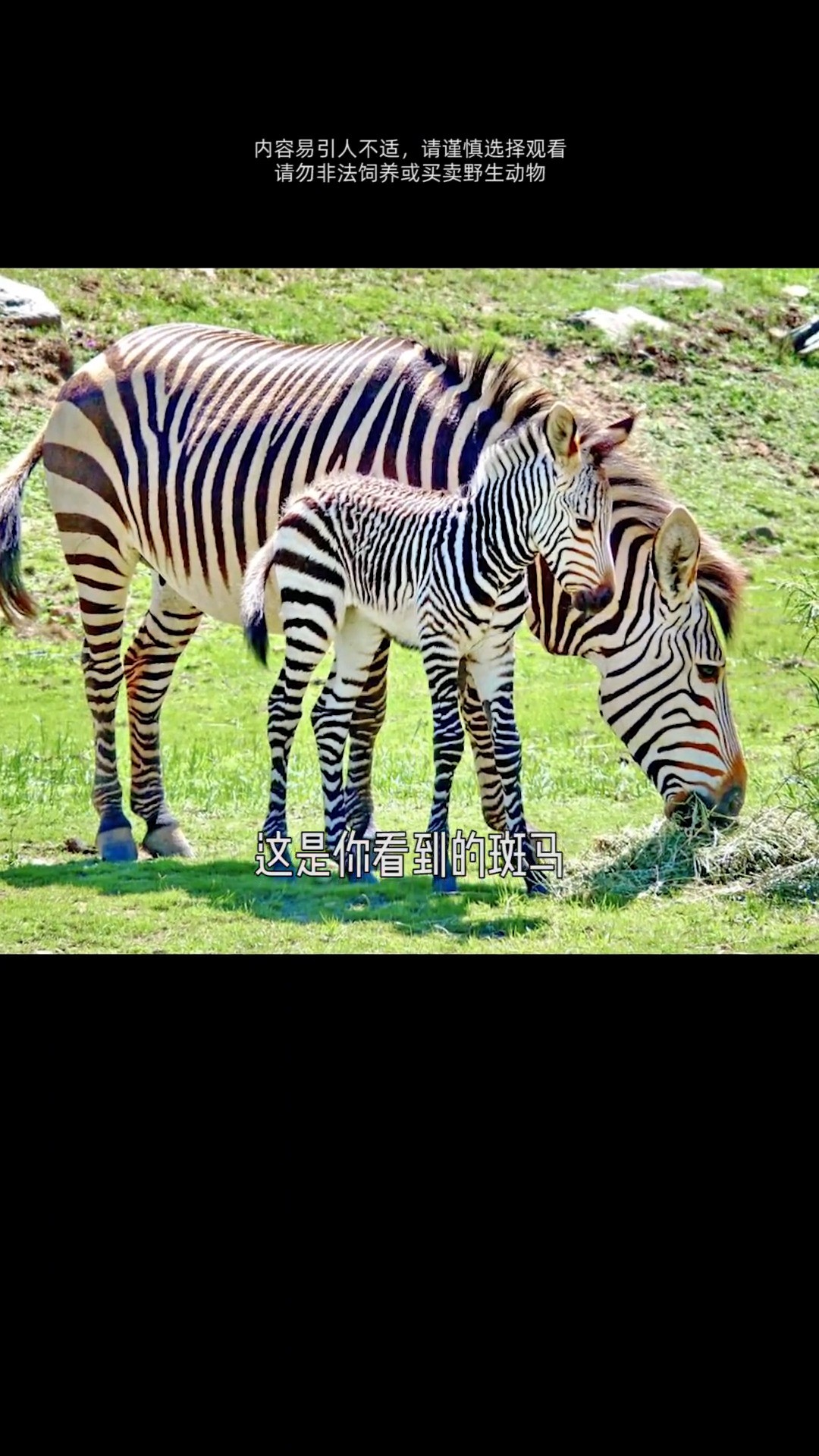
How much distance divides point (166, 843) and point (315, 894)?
1252 millimetres

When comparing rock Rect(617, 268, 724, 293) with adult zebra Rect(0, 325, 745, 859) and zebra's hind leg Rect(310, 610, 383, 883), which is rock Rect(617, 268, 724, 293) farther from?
zebra's hind leg Rect(310, 610, 383, 883)

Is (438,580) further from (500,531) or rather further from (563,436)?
(563,436)

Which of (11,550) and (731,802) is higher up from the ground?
(11,550)

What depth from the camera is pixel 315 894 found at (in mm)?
6961

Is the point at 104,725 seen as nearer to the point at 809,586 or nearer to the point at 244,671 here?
A: the point at 244,671

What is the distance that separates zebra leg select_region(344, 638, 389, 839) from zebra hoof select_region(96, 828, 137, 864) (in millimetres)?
1080

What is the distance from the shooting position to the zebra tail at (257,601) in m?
7.04

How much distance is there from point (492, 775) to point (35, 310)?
13.3 ft

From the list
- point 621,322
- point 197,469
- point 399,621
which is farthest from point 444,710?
point 621,322

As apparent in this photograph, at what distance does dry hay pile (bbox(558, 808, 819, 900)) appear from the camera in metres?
6.98

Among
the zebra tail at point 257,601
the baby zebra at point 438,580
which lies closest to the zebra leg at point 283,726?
the baby zebra at point 438,580

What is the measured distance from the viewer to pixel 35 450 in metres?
8.27

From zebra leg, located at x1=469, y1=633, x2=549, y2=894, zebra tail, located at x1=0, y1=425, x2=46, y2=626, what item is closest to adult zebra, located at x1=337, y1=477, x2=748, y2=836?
zebra leg, located at x1=469, y1=633, x2=549, y2=894

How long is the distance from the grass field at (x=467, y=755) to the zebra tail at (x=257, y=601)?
3.28 feet
